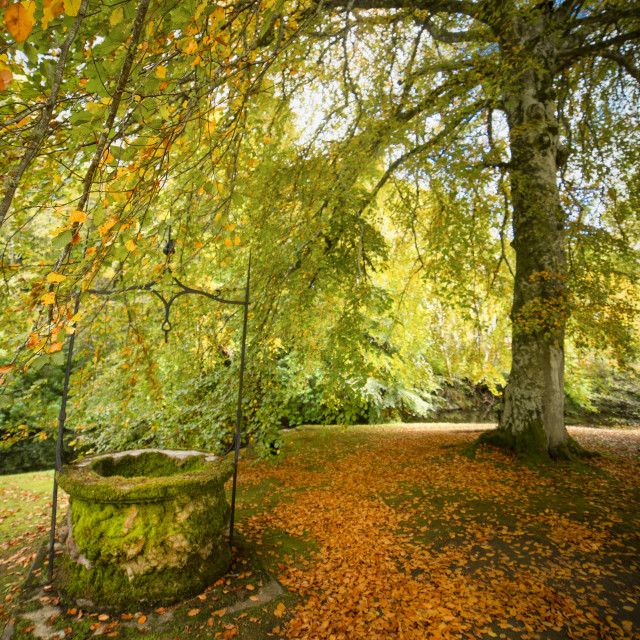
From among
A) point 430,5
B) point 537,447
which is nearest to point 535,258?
point 537,447

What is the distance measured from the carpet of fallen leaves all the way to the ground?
1cm

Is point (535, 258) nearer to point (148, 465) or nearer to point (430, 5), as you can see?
point (430, 5)

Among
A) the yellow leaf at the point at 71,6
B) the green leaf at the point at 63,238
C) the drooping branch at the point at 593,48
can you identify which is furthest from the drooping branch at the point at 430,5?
the green leaf at the point at 63,238

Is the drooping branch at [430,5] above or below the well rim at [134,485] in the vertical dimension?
above

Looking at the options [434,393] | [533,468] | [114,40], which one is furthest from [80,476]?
[434,393]

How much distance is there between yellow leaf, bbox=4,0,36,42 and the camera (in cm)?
89

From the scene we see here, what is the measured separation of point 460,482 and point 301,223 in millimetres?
4139

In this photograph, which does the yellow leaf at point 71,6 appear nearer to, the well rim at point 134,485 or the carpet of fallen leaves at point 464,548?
the well rim at point 134,485

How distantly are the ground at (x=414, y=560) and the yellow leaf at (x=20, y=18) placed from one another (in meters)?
3.02

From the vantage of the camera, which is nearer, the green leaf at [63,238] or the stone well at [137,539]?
the green leaf at [63,238]

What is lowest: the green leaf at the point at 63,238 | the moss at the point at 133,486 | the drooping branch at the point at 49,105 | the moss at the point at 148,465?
the moss at the point at 148,465

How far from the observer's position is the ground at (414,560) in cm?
245

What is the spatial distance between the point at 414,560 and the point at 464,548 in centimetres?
52

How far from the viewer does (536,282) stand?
5746 millimetres
